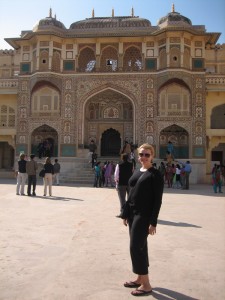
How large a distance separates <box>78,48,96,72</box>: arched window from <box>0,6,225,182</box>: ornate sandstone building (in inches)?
2.6

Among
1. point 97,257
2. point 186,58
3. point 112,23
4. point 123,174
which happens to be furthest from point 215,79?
point 97,257

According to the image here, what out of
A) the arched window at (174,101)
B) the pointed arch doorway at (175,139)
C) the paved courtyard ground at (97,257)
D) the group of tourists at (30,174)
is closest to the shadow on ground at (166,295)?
the paved courtyard ground at (97,257)

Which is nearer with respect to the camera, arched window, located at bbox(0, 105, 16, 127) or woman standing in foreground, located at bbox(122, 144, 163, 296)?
woman standing in foreground, located at bbox(122, 144, 163, 296)

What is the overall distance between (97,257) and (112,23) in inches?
835

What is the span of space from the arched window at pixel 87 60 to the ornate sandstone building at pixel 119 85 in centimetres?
7

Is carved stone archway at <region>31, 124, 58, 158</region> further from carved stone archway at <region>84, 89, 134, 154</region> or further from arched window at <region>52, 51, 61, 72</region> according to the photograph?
arched window at <region>52, 51, 61, 72</region>

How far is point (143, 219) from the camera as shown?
3.26 metres

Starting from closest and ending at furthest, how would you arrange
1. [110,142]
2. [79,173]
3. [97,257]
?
[97,257], [79,173], [110,142]

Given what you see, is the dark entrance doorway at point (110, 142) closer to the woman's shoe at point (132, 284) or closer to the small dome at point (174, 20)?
the small dome at point (174, 20)

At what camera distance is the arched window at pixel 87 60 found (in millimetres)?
22859

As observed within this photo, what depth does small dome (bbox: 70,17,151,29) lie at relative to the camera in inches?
889

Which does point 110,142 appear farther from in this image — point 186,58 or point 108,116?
point 186,58

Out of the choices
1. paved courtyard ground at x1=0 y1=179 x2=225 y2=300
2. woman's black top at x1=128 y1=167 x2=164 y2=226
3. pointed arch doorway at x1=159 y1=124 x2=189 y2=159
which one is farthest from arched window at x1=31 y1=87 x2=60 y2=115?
woman's black top at x1=128 y1=167 x2=164 y2=226

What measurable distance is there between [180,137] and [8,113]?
39.6 ft
